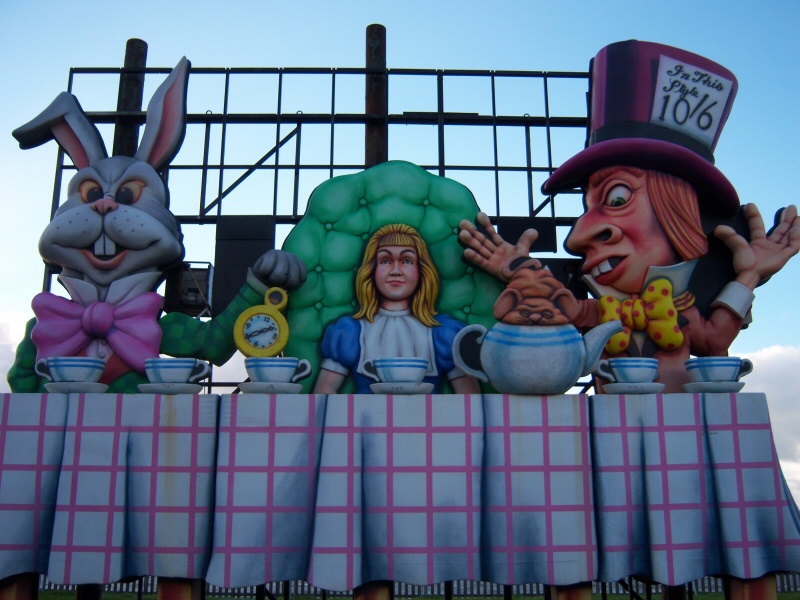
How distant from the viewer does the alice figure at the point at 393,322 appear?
6031 mm

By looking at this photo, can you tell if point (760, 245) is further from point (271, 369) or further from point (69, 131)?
point (69, 131)

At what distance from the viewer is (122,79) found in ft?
26.9

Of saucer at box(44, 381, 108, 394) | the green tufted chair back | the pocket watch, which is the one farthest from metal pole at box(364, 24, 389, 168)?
saucer at box(44, 381, 108, 394)

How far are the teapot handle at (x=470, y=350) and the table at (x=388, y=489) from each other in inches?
19.0

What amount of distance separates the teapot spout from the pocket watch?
2145 millimetres

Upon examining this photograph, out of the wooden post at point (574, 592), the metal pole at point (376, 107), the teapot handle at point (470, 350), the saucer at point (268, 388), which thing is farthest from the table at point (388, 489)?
the metal pole at point (376, 107)

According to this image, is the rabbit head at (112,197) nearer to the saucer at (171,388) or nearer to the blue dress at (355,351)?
the blue dress at (355,351)

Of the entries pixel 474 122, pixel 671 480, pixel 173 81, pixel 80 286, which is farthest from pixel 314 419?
pixel 474 122

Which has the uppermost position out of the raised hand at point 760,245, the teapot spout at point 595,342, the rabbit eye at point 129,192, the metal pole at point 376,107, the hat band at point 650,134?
the metal pole at point 376,107

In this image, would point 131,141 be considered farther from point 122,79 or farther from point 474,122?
point 474,122

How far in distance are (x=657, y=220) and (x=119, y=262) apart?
4.53 metres

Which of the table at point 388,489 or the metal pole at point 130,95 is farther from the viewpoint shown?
the metal pole at point 130,95

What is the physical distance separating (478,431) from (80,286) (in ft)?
12.5

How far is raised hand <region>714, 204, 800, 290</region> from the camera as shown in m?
6.35
